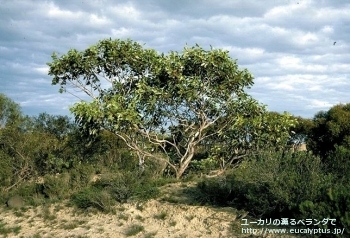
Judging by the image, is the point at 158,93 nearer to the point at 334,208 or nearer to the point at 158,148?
the point at 158,148

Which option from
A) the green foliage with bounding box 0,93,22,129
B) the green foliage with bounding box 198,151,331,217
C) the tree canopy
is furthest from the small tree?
the green foliage with bounding box 0,93,22,129

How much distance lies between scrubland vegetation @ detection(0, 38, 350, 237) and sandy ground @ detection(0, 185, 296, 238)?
16 centimetres

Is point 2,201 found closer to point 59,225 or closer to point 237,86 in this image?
point 59,225

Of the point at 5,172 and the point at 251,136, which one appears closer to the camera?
the point at 5,172

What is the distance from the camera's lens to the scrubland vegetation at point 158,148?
39.1 feet

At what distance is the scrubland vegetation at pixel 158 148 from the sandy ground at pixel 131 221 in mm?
164

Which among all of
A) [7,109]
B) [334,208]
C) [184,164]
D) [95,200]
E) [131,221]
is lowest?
[131,221]

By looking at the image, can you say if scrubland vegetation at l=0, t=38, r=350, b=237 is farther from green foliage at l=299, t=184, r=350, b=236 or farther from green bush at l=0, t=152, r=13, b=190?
green foliage at l=299, t=184, r=350, b=236

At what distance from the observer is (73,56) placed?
1612cm

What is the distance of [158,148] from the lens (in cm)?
1839

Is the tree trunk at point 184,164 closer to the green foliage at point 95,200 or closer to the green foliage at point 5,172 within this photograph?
the green foliage at point 95,200

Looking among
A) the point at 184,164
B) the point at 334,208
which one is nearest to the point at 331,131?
the point at 184,164

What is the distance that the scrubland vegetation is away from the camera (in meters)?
11.9

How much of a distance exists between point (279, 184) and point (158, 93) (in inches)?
267
